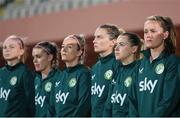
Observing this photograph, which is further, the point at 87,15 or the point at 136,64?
the point at 87,15

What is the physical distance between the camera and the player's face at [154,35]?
3209 millimetres

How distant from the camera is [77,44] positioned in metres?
3.72

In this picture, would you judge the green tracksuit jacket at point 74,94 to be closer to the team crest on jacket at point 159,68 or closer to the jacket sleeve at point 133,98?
the jacket sleeve at point 133,98

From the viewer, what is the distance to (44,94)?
153 inches

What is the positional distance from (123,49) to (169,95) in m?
0.50

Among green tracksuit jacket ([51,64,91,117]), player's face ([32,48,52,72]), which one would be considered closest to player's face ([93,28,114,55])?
green tracksuit jacket ([51,64,91,117])

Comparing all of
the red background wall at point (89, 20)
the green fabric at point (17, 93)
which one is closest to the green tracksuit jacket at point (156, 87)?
the green fabric at point (17, 93)

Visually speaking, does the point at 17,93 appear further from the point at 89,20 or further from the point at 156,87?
the point at 89,20

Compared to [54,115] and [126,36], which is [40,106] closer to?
[54,115]

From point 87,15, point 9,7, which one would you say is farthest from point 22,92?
point 9,7

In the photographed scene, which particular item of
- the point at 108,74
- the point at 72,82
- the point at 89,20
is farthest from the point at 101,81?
the point at 89,20

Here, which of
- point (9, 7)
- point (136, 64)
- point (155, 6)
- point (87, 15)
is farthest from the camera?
point (9, 7)

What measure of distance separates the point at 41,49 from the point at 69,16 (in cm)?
252

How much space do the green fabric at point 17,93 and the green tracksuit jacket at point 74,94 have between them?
24 cm
